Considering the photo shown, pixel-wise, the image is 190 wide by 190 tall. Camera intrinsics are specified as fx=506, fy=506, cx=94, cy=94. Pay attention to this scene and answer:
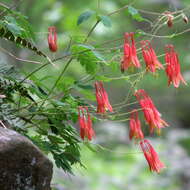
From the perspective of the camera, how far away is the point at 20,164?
153cm

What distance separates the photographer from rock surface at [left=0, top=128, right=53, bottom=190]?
150 cm

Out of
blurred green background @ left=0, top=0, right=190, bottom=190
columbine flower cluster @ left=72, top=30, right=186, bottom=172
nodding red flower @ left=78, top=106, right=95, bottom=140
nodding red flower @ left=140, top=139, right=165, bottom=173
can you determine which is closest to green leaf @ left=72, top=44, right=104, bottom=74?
columbine flower cluster @ left=72, top=30, right=186, bottom=172

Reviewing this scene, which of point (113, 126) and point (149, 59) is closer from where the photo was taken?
point (149, 59)

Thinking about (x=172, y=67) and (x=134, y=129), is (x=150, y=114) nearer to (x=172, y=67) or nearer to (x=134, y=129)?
(x=134, y=129)

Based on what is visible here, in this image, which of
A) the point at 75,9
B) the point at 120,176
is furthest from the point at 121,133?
the point at 75,9

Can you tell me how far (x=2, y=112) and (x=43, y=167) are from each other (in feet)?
1.00

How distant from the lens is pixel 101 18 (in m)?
1.87

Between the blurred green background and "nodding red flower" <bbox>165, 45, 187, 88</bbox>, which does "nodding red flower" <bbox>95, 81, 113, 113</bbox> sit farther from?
the blurred green background

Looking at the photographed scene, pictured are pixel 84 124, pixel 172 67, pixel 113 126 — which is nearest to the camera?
pixel 84 124

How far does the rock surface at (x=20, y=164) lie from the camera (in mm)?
1500

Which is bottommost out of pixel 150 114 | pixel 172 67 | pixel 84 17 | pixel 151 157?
pixel 151 157

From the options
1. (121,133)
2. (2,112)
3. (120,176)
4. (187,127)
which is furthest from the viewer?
(187,127)

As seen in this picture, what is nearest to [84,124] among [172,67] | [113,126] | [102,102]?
[102,102]

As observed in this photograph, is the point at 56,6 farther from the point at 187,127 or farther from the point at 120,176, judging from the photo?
the point at 187,127
